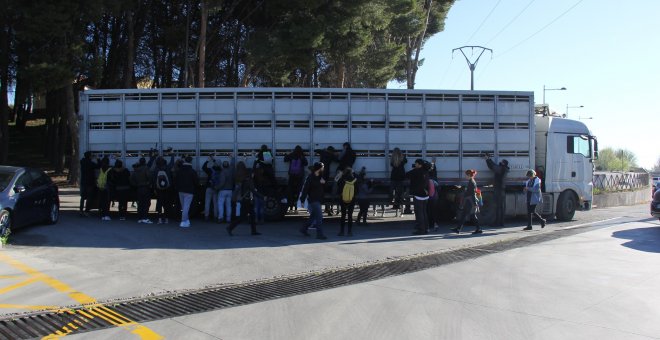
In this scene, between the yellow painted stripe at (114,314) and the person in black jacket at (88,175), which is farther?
A: the person in black jacket at (88,175)

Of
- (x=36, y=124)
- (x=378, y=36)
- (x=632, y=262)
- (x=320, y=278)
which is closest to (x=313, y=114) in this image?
(x=320, y=278)

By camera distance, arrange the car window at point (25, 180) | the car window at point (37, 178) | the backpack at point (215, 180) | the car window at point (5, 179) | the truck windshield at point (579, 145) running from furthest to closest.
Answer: the truck windshield at point (579, 145), the backpack at point (215, 180), the car window at point (37, 178), the car window at point (25, 180), the car window at point (5, 179)

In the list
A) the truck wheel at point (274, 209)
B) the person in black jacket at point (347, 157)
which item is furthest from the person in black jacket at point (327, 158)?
the truck wheel at point (274, 209)

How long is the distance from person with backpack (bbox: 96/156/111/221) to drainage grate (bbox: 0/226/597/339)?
7886 millimetres

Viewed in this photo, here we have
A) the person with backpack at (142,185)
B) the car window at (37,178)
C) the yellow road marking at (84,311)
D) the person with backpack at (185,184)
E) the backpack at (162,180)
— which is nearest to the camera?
the yellow road marking at (84,311)

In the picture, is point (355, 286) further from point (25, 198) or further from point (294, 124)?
point (25, 198)

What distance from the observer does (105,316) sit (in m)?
5.97

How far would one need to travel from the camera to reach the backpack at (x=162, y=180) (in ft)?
43.9

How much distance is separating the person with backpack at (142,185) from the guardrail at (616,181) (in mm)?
25330

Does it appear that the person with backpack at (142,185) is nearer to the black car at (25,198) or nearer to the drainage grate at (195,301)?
→ the black car at (25,198)

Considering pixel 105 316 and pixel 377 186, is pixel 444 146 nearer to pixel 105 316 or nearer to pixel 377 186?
pixel 377 186

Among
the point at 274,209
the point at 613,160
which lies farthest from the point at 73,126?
the point at 613,160

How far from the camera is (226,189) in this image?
45.1 feet

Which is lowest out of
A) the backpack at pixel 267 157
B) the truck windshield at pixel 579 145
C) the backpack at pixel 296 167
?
the backpack at pixel 296 167
